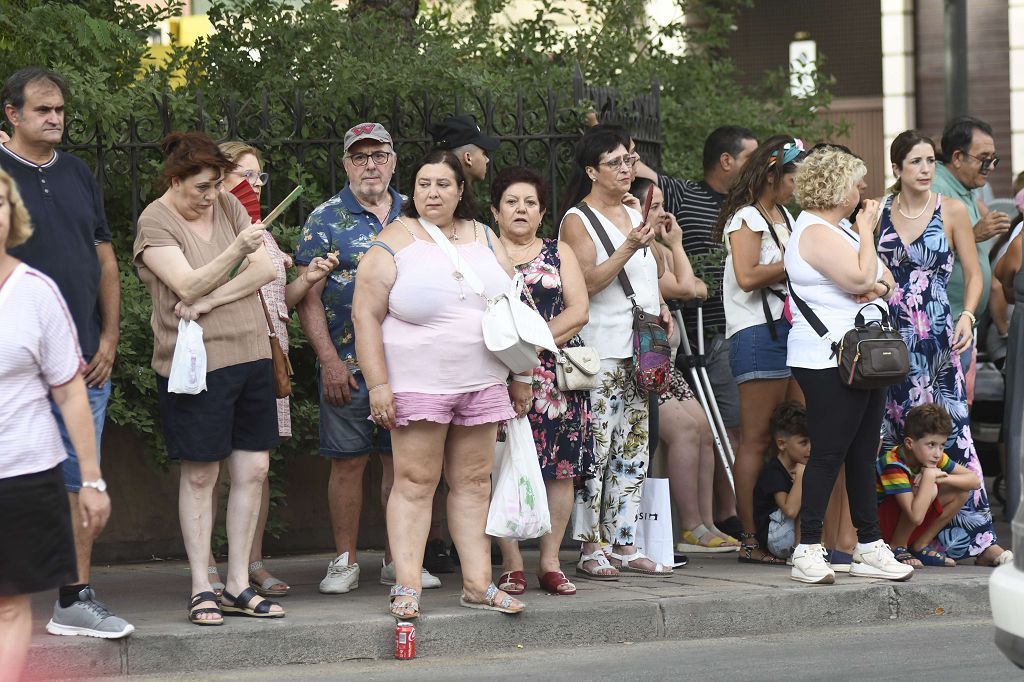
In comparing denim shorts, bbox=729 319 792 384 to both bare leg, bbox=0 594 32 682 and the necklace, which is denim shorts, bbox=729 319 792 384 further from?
bare leg, bbox=0 594 32 682

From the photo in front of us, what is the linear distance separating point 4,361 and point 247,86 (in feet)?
18.4

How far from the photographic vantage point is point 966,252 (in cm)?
834

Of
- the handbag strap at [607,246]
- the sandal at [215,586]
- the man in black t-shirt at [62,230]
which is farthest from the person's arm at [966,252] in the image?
the man in black t-shirt at [62,230]

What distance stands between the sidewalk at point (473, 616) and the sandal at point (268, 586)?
10 centimetres

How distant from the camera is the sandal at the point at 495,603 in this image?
6.64 m

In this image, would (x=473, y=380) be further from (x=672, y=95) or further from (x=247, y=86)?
(x=672, y=95)

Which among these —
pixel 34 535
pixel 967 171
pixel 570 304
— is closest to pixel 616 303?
pixel 570 304

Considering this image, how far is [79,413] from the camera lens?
4633 mm

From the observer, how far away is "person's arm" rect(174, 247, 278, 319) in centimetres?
648

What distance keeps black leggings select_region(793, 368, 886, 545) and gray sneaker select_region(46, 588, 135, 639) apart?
3188 millimetres

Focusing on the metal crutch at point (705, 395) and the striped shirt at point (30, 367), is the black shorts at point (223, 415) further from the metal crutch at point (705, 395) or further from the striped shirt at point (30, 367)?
the metal crutch at point (705, 395)

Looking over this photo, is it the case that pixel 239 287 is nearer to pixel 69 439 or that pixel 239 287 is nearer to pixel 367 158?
pixel 69 439

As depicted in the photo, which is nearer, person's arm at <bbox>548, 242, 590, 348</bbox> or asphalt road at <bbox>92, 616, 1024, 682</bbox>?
asphalt road at <bbox>92, 616, 1024, 682</bbox>

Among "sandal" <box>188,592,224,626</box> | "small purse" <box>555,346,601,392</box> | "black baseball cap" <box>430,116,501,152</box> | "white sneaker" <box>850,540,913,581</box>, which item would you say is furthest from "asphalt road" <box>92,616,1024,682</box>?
"black baseball cap" <box>430,116,501,152</box>
